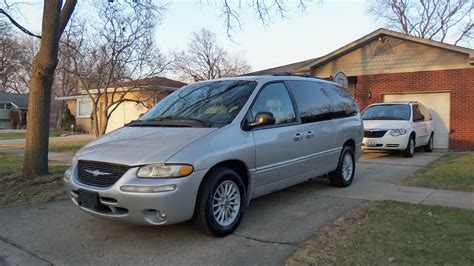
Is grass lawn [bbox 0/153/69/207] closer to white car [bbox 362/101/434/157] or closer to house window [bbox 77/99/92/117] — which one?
white car [bbox 362/101/434/157]

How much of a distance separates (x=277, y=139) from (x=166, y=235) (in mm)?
1875

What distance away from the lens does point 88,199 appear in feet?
14.6

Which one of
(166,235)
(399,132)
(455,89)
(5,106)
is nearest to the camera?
(166,235)

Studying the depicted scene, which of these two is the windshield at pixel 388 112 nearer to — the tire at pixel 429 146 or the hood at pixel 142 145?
the tire at pixel 429 146

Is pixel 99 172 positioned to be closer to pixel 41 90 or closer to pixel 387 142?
pixel 41 90

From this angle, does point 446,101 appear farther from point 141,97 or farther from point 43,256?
point 141,97

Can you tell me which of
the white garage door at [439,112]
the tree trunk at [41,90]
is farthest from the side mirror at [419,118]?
the tree trunk at [41,90]

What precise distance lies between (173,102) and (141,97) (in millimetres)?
21905

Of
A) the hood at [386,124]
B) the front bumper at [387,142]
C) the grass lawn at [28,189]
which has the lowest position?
the grass lawn at [28,189]

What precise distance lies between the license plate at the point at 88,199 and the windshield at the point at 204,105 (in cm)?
122

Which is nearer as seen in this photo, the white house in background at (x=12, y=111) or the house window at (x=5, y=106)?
the white house in background at (x=12, y=111)

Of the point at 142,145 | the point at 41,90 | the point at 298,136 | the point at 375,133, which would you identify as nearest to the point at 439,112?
the point at 375,133

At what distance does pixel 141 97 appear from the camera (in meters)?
27.1

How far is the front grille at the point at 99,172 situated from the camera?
429 centimetres
